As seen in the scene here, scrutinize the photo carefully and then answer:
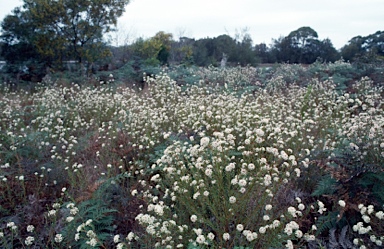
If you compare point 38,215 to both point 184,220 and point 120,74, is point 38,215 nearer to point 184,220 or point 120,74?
point 184,220

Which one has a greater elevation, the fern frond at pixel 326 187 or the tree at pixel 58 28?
the tree at pixel 58 28

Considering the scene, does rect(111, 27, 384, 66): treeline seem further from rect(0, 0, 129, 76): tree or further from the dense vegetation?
the dense vegetation

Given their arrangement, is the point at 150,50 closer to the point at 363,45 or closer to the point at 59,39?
the point at 59,39

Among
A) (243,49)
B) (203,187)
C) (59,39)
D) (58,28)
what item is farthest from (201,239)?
(243,49)

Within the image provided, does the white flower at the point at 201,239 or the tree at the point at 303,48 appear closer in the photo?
the white flower at the point at 201,239

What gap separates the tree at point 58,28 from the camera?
1298 cm

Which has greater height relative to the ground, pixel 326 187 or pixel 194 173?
pixel 194 173

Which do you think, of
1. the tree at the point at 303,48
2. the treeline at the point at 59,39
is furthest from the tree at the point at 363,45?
the treeline at the point at 59,39

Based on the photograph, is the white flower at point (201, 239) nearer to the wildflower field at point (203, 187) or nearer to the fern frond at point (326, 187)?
the wildflower field at point (203, 187)

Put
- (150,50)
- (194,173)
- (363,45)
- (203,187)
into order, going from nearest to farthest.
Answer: (203,187)
(194,173)
(150,50)
(363,45)

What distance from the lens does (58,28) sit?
13.5 m

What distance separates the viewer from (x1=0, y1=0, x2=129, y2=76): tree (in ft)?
42.6

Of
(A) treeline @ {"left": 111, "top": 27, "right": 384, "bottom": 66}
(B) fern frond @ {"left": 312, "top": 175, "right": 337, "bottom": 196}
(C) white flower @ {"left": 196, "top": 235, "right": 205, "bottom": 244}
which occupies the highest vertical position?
(A) treeline @ {"left": 111, "top": 27, "right": 384, "bottom": 66}

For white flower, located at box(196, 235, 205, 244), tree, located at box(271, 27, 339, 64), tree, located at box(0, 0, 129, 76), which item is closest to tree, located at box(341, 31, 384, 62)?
tree, located at box(271, 27, 339, 64)
